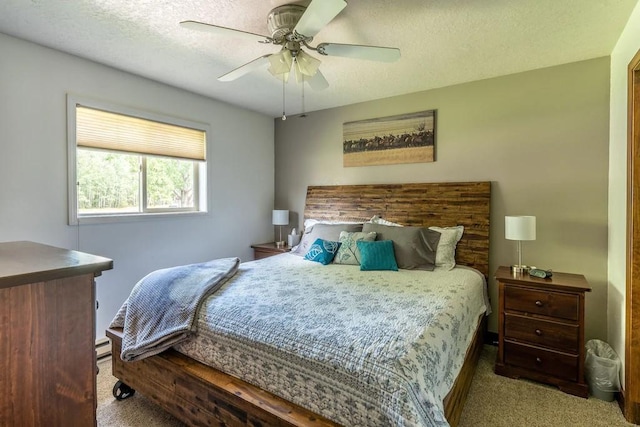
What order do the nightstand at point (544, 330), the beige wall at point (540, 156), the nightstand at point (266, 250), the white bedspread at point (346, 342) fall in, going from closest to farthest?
the white bedspread at point (346, 342) < the nightstand at point (544, 330) < the beige wall at point (540, 156) < the nightstand at point (266, 250)

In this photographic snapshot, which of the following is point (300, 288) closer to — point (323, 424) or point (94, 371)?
point (323, 424)

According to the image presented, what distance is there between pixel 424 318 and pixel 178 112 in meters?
3.12

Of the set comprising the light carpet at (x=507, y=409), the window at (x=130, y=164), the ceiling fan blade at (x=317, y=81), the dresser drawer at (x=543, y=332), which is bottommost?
the light carpet at (x=507, y=409)

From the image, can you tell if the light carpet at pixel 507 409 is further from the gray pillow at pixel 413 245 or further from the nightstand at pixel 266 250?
the nightstand at pixel 266 250

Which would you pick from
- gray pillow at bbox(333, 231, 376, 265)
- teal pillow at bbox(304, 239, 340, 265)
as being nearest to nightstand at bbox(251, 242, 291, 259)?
teal pillow at bbox(304, 239, 340, 265)

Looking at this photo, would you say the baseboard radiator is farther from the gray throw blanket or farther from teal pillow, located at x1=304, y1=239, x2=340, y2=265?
teal pillow, located at x1=304, y1=239, x2=340, y2=265

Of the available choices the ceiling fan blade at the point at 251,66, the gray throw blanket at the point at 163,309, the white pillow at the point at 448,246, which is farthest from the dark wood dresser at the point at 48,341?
the white pillow at the point at 448,246

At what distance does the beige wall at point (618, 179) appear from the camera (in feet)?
Answer: 6.85

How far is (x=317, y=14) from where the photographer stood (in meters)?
1.58

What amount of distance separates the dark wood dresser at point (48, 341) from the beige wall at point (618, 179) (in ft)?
9.71

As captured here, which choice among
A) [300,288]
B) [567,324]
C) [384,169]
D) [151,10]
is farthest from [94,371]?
[384,169]

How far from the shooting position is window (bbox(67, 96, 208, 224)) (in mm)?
2666

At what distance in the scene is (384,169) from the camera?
3.64 m

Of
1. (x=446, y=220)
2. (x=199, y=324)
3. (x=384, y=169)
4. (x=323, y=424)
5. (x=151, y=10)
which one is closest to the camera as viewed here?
(x=323, y=424)
